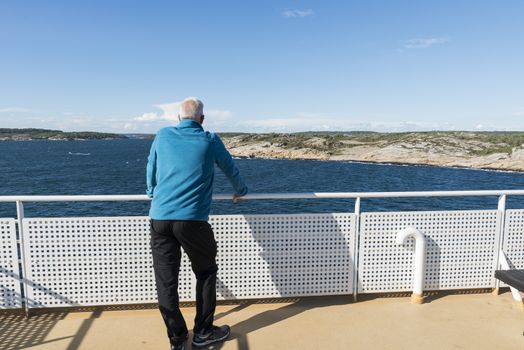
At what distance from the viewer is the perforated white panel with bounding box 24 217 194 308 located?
3.46m

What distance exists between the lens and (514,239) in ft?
13.5

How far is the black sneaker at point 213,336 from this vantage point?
9.82 ft

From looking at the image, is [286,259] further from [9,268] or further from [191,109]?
[9,268]

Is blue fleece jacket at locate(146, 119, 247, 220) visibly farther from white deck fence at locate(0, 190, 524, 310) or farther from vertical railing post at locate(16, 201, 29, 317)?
vertical railing post at locate(16, 201, 29, 317)

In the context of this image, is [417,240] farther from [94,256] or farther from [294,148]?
[294,148]

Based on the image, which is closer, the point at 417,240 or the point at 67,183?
the point at 417,240

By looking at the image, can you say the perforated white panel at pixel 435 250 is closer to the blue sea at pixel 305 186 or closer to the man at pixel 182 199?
the man at pixel 182 199

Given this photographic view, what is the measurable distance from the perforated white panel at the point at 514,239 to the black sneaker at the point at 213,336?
3122 mm

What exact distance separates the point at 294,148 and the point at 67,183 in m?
60.4

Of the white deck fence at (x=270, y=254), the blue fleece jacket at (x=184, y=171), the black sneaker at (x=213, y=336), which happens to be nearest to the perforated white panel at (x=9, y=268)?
the white deck fence at (x=270, y=254)

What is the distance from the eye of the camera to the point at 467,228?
4.02 m

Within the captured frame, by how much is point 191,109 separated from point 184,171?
1.55ft

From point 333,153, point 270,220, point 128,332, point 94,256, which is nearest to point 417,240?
point 270,220

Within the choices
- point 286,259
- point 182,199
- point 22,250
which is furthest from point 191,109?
point 22,250
